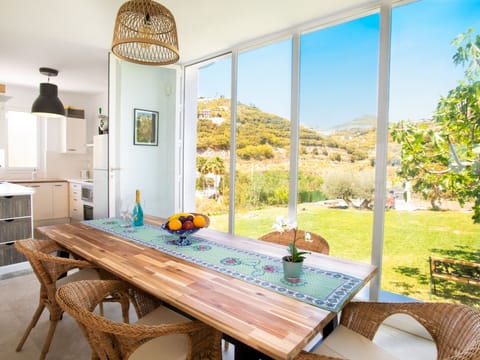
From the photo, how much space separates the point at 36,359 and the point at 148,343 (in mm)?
1077

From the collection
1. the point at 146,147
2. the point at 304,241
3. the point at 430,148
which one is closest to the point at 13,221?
the point at 146,147

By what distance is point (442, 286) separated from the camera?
2.20m

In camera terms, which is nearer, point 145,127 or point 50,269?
point 50,269

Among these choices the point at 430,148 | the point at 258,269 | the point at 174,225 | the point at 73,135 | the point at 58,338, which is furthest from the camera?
the point at 73,135

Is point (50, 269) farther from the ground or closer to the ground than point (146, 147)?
closer to the ground

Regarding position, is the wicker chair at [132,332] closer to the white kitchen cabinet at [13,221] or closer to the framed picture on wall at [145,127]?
the white kitchen cabinet at [13,221]

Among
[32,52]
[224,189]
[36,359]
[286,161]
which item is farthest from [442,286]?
[32,52]

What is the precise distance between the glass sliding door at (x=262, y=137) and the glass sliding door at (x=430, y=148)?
100cm

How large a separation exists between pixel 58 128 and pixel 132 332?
5.85 meters

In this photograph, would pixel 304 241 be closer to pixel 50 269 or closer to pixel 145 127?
pixel 50 269

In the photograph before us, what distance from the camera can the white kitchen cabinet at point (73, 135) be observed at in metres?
5.50

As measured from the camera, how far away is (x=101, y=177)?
384 centimetres

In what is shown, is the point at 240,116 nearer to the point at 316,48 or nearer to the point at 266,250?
the point at 316,48

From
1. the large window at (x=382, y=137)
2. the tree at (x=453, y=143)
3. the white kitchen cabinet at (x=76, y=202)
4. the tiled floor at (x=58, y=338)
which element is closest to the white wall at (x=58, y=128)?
the white kitchen cabinet at (x=76, y=202)
